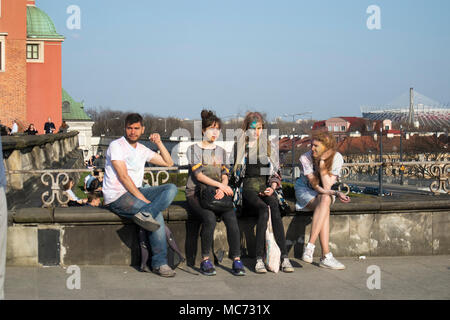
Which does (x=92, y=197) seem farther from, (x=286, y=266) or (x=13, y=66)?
(x=13, y=66)

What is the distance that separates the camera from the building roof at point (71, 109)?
2837 inches

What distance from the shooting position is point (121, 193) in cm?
689

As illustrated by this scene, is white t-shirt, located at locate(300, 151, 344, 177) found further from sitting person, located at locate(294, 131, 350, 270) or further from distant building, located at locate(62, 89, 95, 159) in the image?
distant building, located at locate(62, 89, 95, 159)

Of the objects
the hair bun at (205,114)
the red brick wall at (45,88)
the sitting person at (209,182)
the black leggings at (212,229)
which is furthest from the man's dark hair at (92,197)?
the red brick wall at (45,88)

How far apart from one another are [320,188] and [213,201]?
1.29m

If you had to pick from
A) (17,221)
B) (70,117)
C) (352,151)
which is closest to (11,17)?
(17,221)

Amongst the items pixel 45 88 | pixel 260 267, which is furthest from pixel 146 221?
pixel 45 88

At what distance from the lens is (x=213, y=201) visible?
22.8ft

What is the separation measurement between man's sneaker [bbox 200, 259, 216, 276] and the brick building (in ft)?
101

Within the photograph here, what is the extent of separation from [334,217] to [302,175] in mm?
760

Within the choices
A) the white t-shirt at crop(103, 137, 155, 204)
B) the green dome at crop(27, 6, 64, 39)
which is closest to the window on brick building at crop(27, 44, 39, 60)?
the green dome at crop(27, 6, 64, 39)

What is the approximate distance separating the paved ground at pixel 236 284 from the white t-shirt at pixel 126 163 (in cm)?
87

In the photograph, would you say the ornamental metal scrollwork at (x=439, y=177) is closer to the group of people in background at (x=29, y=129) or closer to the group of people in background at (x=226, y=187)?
the group of people in background at (x=226, y=187)

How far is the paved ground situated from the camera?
590 cm
